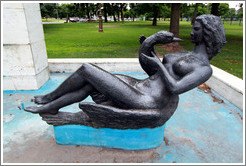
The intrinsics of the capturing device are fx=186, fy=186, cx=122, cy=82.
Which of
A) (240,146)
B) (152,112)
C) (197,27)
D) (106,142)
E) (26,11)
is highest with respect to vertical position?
(26,11)

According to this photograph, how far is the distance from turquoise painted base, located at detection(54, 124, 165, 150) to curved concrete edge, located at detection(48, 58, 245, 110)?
7.57ft

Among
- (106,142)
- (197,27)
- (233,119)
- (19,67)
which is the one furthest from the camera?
(19,67)

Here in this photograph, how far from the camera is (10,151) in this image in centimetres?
281

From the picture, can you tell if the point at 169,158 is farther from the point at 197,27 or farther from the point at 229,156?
the point at 197,27

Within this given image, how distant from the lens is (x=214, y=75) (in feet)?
16.1

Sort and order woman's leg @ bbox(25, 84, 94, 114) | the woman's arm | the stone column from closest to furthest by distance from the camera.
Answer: the woman's arm → woman's leg @ bbox(25, 84, 94, 114) → the stone column

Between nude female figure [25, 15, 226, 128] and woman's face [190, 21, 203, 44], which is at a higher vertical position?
woman's face [190, 21, 203, 44]

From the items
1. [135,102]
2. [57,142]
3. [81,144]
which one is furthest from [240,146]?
[57,142]

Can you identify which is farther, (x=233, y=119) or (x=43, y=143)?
(x=233, y=119)

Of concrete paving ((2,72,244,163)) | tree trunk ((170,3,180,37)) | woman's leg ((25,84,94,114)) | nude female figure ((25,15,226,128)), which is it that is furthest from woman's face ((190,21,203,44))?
tree trunk ((170,3,180,37))

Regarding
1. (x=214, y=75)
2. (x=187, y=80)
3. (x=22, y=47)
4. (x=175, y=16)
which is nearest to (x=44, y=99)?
(x=187, y=80)

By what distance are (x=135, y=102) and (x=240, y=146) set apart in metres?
1.96

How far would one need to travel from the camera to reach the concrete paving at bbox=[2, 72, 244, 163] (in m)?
2.69

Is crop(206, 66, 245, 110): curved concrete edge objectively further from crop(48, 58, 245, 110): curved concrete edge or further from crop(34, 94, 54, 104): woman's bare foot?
crop(34, 94, 54, 104): woman's bare foot
